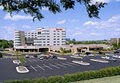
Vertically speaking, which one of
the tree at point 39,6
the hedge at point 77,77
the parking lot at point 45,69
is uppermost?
the tree at point 39,6

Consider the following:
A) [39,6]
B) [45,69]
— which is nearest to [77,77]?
[39,6]

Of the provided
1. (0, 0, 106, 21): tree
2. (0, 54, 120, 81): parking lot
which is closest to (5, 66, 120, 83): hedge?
(0, 0, 106, 21): tree

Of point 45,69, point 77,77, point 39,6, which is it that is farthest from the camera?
point 45,69

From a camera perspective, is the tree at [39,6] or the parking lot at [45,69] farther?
the parking lot at [45,69]

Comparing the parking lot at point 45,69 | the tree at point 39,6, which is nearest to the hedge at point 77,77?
the tree at point 39,6

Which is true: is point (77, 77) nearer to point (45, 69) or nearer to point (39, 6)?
point (39, 6)

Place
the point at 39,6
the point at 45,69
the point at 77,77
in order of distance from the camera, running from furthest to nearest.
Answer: the point at 45,69 < the point at 77,77 < the point at 39,6

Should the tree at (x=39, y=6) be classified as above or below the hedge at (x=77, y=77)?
above

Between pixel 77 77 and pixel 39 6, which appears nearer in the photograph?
pixel 39 6

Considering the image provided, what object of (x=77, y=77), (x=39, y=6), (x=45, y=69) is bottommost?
(x=45, y=69)

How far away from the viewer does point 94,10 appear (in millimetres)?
7559

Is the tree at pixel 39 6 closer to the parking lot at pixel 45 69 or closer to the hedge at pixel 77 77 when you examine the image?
the hedge at pixel 77 77

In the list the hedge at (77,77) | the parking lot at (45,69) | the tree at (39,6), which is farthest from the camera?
the parking lot at (45,69)

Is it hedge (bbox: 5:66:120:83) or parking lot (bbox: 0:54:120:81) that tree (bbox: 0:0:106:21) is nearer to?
hedge (bbox: 5:66:120:83)
